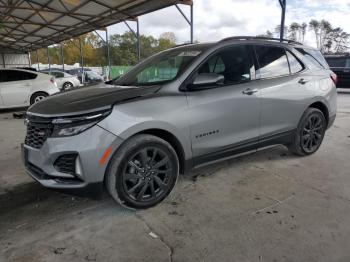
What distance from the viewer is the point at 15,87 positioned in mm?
9781

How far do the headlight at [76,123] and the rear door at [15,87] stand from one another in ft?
26.8

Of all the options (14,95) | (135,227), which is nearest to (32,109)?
(135,227)

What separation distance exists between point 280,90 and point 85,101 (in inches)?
97.6

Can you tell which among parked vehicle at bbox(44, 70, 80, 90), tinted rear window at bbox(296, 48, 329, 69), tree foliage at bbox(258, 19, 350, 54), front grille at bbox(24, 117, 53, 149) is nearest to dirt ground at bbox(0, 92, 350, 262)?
front grille at bbox(24, 117, 53, 149)

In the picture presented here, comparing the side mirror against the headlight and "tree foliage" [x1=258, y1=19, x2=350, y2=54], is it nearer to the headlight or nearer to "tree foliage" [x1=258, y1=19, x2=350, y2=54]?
the headlight

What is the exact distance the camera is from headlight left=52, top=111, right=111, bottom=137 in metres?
2.68

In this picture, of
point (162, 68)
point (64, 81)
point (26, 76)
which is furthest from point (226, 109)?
point (64, 81)

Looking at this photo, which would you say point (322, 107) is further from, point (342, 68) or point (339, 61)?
point (339, 61)

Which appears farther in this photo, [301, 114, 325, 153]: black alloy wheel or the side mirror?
[301, 114, 325, 153]: black alloy wheel

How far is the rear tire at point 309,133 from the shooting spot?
4402mm

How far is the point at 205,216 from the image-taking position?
2.96 meters

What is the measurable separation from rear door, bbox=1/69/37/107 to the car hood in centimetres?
746

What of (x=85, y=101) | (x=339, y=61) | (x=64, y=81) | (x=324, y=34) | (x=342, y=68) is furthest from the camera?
(x=324, y=34)

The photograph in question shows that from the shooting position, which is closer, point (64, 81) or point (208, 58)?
point (208, 58)
